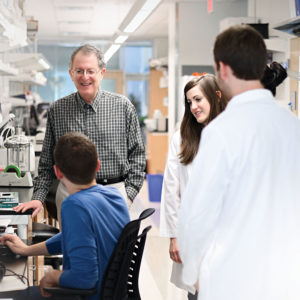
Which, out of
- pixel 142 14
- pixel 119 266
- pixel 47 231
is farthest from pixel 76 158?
pixel 142 14

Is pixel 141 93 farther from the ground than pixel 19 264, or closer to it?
farther from the ground

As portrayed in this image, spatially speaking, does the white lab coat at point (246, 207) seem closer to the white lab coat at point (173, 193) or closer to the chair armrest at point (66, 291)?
the chair armrest at point (66, 291)

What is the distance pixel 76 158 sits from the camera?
1.77 m

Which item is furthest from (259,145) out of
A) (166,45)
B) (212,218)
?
(166,45)

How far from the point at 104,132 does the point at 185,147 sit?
65cm

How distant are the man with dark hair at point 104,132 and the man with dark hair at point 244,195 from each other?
1324 mm

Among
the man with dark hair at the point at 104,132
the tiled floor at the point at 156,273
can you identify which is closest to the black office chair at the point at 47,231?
the man with dark hair at the point at 104,132

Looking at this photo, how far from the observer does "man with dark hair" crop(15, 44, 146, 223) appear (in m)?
2.78

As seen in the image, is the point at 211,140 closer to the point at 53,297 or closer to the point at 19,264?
the point at 53,297

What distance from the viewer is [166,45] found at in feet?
40.2

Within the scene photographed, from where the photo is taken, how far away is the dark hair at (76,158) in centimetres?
178

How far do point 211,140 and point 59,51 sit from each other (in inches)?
476

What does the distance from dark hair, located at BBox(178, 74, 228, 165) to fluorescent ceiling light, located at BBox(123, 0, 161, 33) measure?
1796mm

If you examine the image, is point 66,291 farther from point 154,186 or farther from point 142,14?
point 154,186
